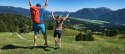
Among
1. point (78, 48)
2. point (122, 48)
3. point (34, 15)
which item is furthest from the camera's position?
point (122, 48)

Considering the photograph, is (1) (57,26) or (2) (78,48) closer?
(1) (57,26)

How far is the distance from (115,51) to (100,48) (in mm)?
1576

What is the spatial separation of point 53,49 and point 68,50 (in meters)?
1.43

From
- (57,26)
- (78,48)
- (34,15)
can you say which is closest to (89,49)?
(78,48)

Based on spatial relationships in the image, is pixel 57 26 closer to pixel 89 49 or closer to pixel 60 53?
pixel 60 53

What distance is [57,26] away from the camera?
21.9 metres

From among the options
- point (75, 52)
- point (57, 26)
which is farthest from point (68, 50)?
point (57, 26)

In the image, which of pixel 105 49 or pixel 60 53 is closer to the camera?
pixel 60 53

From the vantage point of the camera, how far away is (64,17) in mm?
21875

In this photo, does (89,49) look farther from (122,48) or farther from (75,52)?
(122,48)

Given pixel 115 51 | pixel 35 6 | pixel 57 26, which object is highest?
pixel 35 6

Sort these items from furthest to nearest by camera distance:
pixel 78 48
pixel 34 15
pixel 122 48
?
pixel 122 48 → pixel 78 48 → pixel 34 15

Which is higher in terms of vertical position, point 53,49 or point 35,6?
point 35,6

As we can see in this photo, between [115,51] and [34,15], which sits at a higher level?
[34,15]
